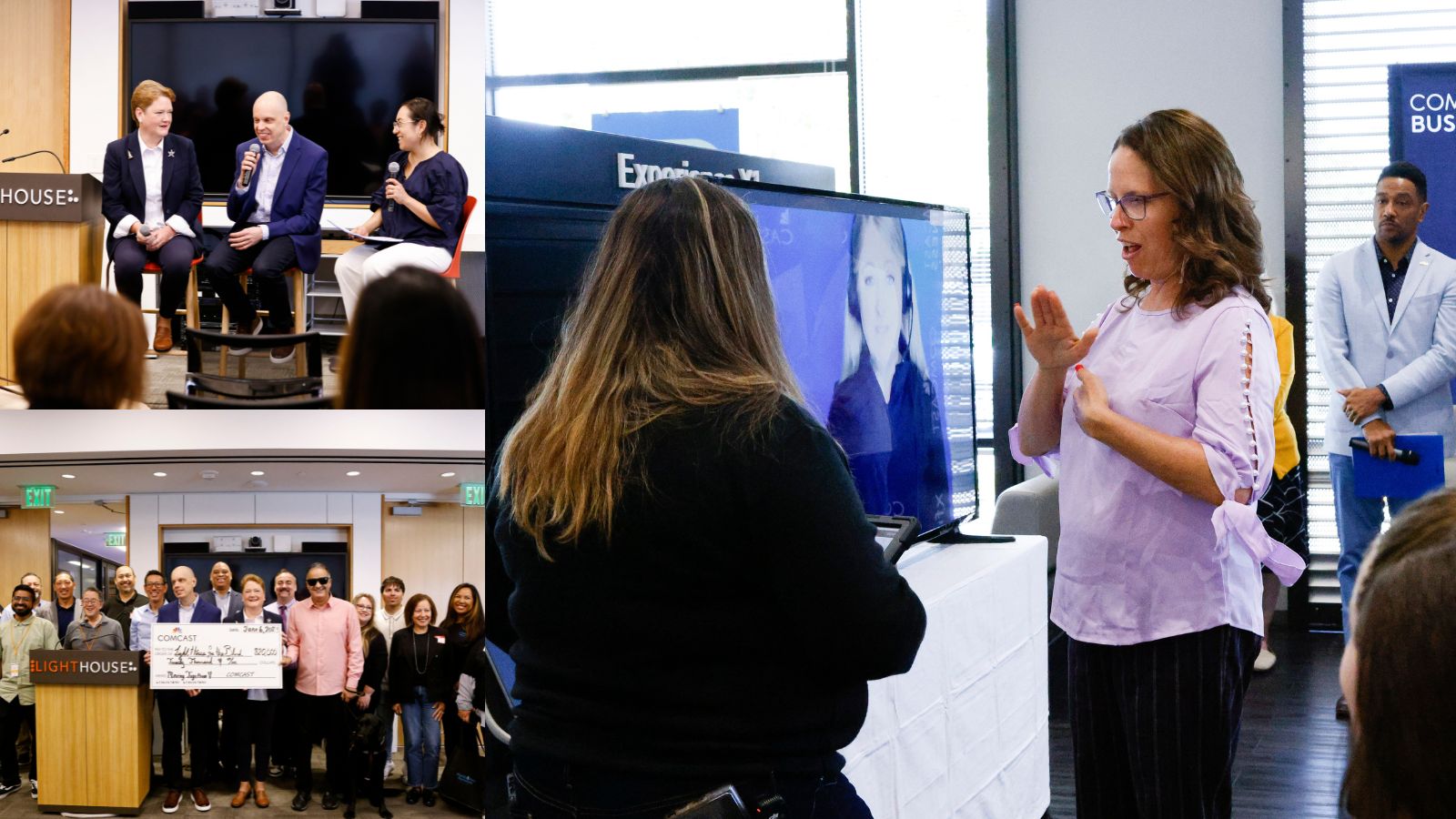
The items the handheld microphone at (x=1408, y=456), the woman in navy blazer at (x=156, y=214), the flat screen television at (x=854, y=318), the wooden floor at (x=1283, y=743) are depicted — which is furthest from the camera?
the handheld microphone at (x=1408, y=456)

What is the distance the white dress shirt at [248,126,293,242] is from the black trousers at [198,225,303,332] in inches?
1.7

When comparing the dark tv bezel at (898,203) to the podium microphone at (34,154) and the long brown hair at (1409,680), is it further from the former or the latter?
the long brown hair at (1409,680)

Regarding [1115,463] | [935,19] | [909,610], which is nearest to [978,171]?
[935,19]

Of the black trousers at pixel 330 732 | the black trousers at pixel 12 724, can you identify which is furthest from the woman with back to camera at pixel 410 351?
the black trousers at pixel 12 724

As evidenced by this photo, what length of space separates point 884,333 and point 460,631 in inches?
43.6

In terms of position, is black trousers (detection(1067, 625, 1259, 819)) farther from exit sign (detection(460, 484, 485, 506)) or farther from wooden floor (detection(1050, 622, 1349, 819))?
wooden floor (detection(1050, 622, 1349, 819))

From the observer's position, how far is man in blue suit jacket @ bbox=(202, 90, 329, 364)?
2.18 m

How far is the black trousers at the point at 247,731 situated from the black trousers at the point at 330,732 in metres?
A: 0.07

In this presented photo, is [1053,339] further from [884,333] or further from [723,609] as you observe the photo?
[723,609]

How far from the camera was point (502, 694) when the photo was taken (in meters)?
2.16

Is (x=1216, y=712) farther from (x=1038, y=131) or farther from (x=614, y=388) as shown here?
(x=1038, y=131)

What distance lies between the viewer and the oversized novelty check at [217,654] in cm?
242

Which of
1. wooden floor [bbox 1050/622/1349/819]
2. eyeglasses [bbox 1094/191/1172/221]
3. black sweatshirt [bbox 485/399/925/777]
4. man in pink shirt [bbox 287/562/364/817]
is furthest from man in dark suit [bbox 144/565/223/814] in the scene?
wooden floor [bbox 1050/622/1349/819]

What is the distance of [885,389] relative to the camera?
2.70 meters
